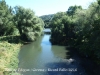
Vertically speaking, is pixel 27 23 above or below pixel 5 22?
below

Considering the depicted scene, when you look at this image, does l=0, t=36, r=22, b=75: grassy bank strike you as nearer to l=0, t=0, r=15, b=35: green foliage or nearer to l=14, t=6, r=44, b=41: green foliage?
l=14, t=6, r=44, b=41: green foliage

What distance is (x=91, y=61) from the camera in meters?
24.5

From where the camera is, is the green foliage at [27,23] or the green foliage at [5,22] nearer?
the green foliage at [27,23]

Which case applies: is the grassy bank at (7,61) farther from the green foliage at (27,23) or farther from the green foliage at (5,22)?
the green foliage at (5,22)

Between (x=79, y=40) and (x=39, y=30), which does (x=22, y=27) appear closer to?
(x=39, y=30)

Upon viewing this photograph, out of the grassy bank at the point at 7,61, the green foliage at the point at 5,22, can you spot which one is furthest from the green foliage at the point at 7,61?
the green foliage at the point at 5,22

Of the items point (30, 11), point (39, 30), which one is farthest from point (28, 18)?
point (39, 30)

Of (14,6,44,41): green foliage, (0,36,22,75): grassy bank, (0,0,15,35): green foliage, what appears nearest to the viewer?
(0,36,22,75): grassy bank

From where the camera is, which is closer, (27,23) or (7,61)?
(7,61)

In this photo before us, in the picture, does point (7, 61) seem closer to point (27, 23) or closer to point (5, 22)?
point (27, 23)

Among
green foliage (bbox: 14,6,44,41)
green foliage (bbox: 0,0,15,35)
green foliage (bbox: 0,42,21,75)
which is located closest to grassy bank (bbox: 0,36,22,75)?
green foliage (bbox: 0,42,21,75)

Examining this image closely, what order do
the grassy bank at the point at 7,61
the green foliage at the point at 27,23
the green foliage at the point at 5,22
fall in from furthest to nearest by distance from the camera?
the green foliage at the point at 5,22
the green foliage at the point at 27,23
the grassy bank at the point at 7,61

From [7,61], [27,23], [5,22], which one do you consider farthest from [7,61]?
[5,22]

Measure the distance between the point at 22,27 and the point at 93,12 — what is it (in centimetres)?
2383
